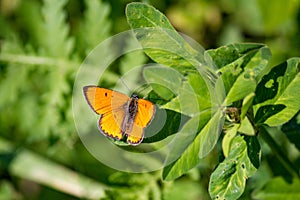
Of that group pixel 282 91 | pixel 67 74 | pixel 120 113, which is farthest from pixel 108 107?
pixel 67 74

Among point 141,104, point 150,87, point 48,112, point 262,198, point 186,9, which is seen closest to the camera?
point 141,104

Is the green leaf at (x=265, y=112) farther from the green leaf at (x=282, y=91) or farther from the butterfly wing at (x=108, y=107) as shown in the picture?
the butterfly wing at (x=108, y=107)

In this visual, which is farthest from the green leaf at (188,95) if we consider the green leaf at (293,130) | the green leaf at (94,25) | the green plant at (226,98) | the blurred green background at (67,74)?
the green leaf at (94,25)

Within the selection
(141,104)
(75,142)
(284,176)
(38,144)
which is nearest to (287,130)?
(284,176)

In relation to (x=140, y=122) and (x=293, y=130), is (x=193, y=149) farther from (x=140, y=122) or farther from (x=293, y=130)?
(x=293, y=130)

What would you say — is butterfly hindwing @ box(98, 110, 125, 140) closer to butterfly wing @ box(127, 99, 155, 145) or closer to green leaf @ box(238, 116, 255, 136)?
butterfly wing @ box(127, 99, 155, 145)

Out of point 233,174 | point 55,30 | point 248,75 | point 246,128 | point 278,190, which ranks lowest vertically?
point 278,190

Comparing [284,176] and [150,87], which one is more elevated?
[150,87]

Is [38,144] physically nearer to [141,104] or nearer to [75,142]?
[75,142]
